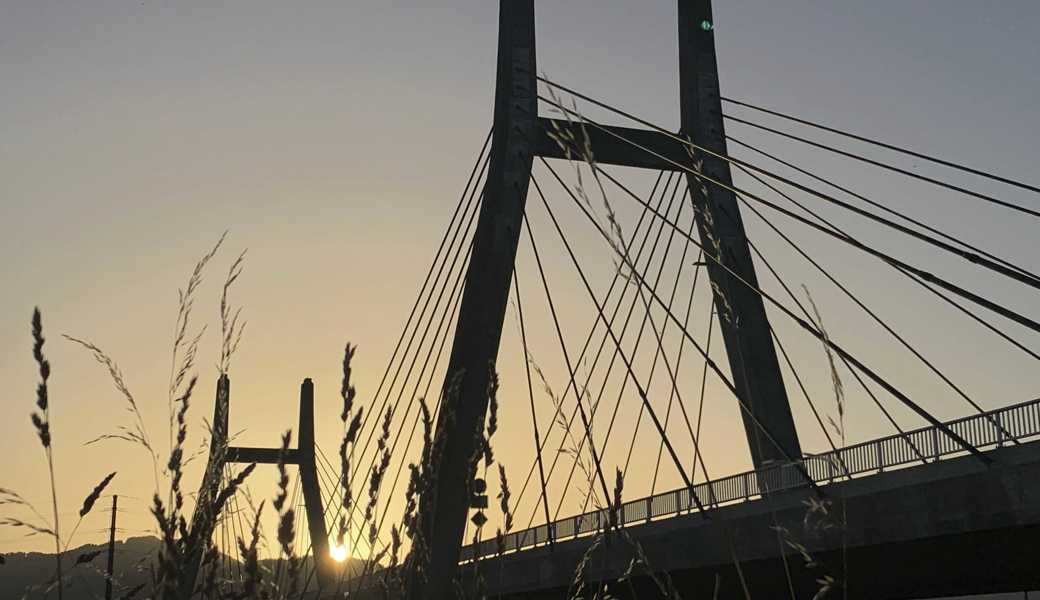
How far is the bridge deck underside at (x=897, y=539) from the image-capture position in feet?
40.8

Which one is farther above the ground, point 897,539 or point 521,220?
point 521,220

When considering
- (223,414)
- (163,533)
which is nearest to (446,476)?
(223,414)

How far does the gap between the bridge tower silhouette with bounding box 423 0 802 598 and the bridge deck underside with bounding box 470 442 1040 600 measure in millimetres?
1687

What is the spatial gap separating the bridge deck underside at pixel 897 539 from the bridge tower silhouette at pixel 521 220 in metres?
1.69

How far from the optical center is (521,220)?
19.8 m

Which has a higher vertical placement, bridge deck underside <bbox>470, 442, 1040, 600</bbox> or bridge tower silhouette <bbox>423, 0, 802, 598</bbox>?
bridge tower silhouette <bbox>423, 0, 802, 598</bbox>

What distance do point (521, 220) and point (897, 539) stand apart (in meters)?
8.11

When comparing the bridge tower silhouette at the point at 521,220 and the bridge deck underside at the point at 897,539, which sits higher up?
the bridge tower silhouette at the point at 521,220

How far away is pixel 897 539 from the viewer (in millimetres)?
13711

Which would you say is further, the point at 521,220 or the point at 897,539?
the point at 521,220

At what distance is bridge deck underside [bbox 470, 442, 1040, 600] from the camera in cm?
1245

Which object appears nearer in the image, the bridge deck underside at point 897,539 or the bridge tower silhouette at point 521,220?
the bridge deck underside at point 897,539

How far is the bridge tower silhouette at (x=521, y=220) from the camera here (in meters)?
18.6

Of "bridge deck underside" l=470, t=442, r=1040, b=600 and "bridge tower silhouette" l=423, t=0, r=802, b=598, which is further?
"bridge tower silhouette" l=423, t=0, r=802, b=598
